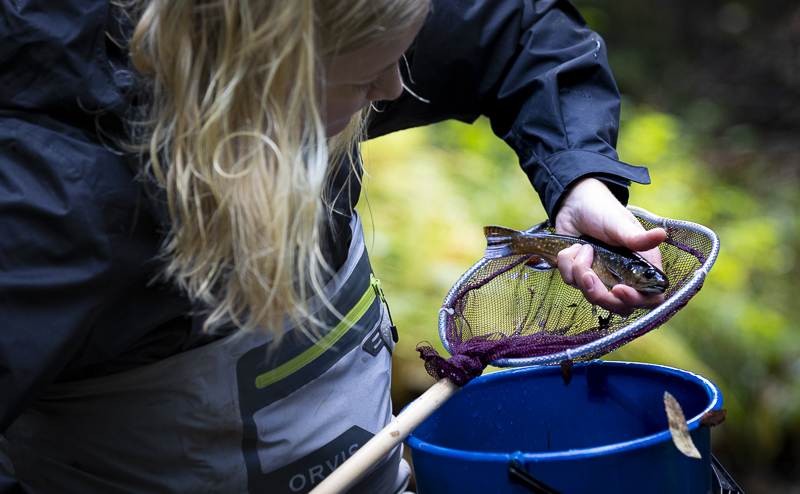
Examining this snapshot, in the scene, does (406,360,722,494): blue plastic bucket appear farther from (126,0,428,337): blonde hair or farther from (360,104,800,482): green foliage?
(360,104,800,482): green foliage

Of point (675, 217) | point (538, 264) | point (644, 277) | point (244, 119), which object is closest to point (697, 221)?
point (675, 217)

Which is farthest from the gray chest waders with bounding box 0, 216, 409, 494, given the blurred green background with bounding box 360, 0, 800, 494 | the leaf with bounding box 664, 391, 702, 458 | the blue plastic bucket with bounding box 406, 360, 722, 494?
the blurred green background with bounding box 360, 0, 800, 494

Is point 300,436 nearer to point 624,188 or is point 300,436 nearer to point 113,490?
point 113,490

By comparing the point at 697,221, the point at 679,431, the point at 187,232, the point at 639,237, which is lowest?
the point at 697,221

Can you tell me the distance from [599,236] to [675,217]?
7.34ft

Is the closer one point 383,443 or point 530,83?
point 383,443

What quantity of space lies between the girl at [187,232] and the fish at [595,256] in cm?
3

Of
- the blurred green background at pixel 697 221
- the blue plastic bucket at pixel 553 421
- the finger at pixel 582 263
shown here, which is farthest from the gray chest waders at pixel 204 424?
the blurred green background at pixel 697 221

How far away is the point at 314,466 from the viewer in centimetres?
113

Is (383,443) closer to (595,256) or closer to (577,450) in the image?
(577,450)

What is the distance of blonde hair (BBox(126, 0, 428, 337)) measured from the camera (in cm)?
71

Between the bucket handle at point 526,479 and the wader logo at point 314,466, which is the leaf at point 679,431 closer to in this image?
the bucket handle at point 526,479

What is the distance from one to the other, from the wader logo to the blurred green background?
96 cm

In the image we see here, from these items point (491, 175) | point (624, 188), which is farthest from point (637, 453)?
point (491, 175)
